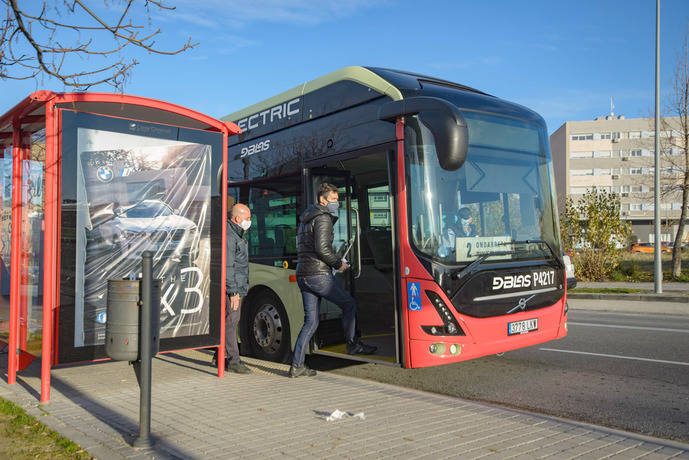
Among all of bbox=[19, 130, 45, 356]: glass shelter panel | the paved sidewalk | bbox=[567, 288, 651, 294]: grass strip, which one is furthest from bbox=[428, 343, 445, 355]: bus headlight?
bbox=[567, 288, 651, 294]: grass strip

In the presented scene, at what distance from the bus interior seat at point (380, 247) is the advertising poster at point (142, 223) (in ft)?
6.95

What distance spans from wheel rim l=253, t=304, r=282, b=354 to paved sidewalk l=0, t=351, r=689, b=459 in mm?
1008

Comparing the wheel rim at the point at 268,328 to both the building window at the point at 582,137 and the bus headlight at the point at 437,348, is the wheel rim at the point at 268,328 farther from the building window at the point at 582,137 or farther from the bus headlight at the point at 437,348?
the building window at the point at 582,137

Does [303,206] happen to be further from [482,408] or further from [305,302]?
[482,408]

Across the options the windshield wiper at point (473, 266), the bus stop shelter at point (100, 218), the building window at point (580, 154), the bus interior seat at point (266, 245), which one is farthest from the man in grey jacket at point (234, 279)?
the building window at point (580, 154)

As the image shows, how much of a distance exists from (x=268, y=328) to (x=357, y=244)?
1.68 metres

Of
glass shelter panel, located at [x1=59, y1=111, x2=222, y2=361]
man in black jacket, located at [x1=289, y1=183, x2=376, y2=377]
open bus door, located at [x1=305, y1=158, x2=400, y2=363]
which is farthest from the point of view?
open bus door, located at [x1=305, y1=158, x2=400, y2=363]

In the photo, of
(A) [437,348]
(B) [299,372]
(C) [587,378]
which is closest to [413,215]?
(A) [437,348]

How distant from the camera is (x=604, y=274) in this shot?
21172 millimetres

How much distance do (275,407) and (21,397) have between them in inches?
96.1

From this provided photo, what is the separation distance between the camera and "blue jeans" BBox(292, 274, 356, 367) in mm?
6398

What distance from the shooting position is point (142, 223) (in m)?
6.01

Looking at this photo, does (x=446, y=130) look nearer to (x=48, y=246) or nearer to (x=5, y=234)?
(x=48, y=246)

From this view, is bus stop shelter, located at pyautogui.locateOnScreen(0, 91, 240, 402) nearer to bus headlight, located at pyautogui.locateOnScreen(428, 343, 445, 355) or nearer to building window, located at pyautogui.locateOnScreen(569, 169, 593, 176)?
bus headlight, located at pyautogui.locateOnScreen(428, 343, 445, 355)
